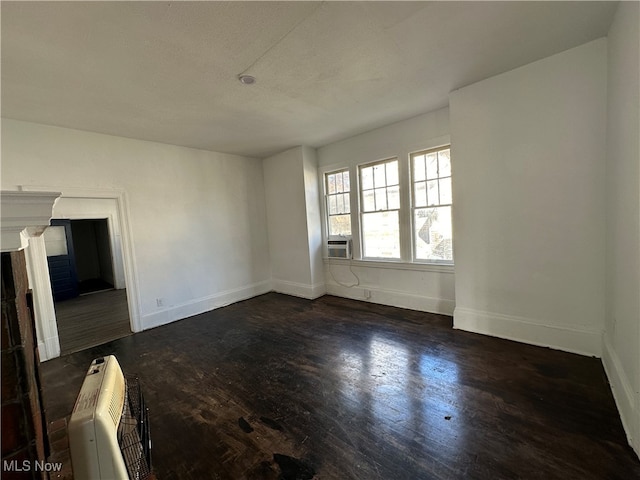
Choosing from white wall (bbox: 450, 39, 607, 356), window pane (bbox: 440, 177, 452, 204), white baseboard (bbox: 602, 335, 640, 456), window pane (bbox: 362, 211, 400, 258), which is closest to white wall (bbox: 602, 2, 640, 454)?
white baseboard (bbox: 602, 335, 640, 456)

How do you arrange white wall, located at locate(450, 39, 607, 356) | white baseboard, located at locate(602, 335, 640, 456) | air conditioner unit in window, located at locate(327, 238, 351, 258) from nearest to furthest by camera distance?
white baseboard, located at locate(602, 335, 640, 456)
white wall, located at locate(450, 39, 607, 356)
air conditioner unit in window, located at locate(327, 238, 351, 258)

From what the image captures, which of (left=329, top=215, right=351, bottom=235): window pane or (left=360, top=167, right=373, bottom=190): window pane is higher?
(left=360, top=167, right=373, bottom=190): window pane

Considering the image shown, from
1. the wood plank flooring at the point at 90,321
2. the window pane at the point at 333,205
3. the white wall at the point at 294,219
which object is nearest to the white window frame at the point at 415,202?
the window pane at the point at 333,205

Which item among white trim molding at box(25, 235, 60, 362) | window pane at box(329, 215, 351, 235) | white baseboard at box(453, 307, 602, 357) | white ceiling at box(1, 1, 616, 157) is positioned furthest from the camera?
window pane at box(329, 215, 351, 235)

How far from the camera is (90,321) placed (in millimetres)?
4531

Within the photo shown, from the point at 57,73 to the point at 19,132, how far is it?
145 centimetres

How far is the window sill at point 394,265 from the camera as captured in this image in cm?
371

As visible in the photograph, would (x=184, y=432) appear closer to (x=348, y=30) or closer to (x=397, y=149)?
(x=348, y=30)

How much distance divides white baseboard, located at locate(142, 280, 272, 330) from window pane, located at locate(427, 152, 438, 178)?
3.69 metres

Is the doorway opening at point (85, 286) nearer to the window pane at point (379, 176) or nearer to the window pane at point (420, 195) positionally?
the window pane at point (379, 176)

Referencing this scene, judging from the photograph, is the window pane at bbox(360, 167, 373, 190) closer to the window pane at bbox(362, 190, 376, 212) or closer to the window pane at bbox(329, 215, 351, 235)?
the window pane at bbox(362, 190, 376, 212)

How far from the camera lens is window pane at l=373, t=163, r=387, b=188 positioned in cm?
429

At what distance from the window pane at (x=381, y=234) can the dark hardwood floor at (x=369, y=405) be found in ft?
4.19

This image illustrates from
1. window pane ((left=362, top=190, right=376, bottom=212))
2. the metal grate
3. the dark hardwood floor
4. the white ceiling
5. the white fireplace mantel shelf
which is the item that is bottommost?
the dark hardwood floor
